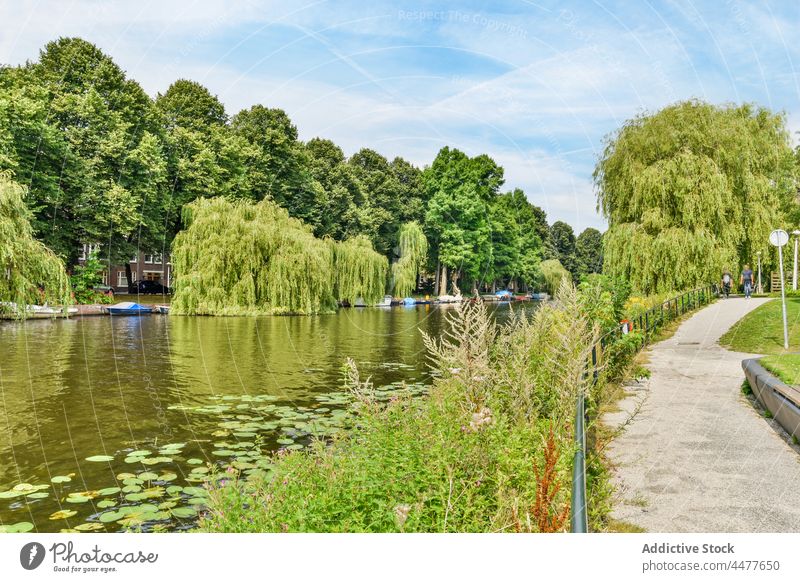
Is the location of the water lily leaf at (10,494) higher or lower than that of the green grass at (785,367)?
lower

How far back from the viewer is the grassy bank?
14.5ft

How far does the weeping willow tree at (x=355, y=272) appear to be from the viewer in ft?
149

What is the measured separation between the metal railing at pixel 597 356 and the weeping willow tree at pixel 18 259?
710 inches

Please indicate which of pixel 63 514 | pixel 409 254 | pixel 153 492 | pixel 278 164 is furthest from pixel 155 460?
pixel 409 254

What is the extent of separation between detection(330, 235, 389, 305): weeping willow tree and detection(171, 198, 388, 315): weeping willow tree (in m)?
7.42

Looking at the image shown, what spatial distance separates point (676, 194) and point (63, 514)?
79.7ft

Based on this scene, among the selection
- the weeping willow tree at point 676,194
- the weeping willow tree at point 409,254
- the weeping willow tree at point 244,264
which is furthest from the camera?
the weeping willow tree at point 409,254

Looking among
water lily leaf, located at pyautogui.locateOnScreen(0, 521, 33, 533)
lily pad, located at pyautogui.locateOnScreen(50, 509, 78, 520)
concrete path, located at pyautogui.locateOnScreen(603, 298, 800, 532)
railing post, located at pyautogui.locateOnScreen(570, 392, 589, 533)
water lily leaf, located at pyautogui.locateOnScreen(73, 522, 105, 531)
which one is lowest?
water lily leaf, located at pyautogui.locateOnScreen(73, 522, 105, 531)

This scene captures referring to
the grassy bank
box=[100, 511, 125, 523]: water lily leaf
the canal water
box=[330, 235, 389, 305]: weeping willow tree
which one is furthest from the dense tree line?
box=[100, 511, 125, 523]: water lily leaf

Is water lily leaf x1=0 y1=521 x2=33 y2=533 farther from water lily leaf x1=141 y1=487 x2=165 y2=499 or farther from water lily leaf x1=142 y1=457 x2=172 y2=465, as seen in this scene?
water lily leaf x1=142 y1=457 x2=172 y2=465

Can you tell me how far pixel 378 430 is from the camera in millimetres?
7070

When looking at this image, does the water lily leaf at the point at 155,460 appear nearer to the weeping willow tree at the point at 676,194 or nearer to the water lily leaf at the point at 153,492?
the water lily leaf at the point at 153,492

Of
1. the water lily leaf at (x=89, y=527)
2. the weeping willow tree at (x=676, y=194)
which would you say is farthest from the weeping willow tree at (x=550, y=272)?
the water lily leaf at (x=89, y=527)
